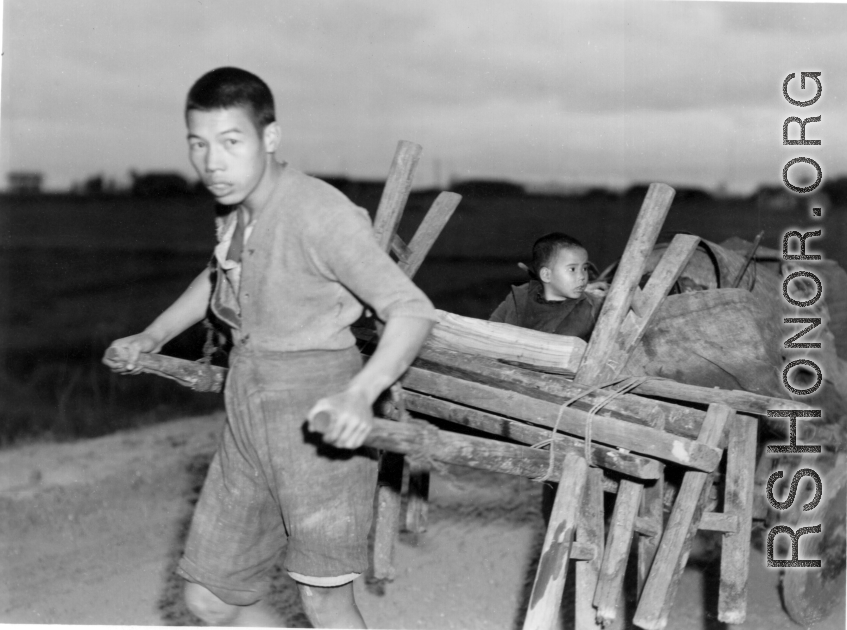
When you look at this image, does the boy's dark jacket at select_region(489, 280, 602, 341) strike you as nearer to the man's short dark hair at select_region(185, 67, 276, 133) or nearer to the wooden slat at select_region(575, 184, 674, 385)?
→ the wooden slat at select_region(575, 184, 674, 385)

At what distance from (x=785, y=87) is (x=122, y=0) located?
4.30 metres

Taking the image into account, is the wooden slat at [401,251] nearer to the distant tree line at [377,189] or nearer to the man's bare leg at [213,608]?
the man's bare leg at [213,608]

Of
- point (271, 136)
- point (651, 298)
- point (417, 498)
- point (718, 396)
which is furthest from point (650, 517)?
point (271, 136)

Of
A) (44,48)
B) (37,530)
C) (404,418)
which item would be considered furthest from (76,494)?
(404,418)

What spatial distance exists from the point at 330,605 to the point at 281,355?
1.94ft

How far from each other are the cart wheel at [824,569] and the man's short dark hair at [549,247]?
4.11 feet

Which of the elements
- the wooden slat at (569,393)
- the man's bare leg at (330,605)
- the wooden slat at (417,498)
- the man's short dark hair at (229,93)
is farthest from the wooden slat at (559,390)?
the wooden slat at (417,498)

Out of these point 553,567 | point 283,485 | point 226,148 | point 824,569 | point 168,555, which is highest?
point 226,148

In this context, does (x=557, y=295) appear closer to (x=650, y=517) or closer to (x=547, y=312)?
(x=547, y=312)

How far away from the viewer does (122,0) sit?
5738 mm

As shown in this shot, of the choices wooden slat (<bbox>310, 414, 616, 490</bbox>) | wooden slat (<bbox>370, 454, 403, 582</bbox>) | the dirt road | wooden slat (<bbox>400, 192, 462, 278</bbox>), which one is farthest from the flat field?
wooden slat (<bbox>310, 414, 616, 490</bbox>)

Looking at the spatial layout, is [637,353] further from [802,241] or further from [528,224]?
[528,224]

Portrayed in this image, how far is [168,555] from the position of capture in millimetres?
4262

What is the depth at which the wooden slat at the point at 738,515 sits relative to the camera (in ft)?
8.70
